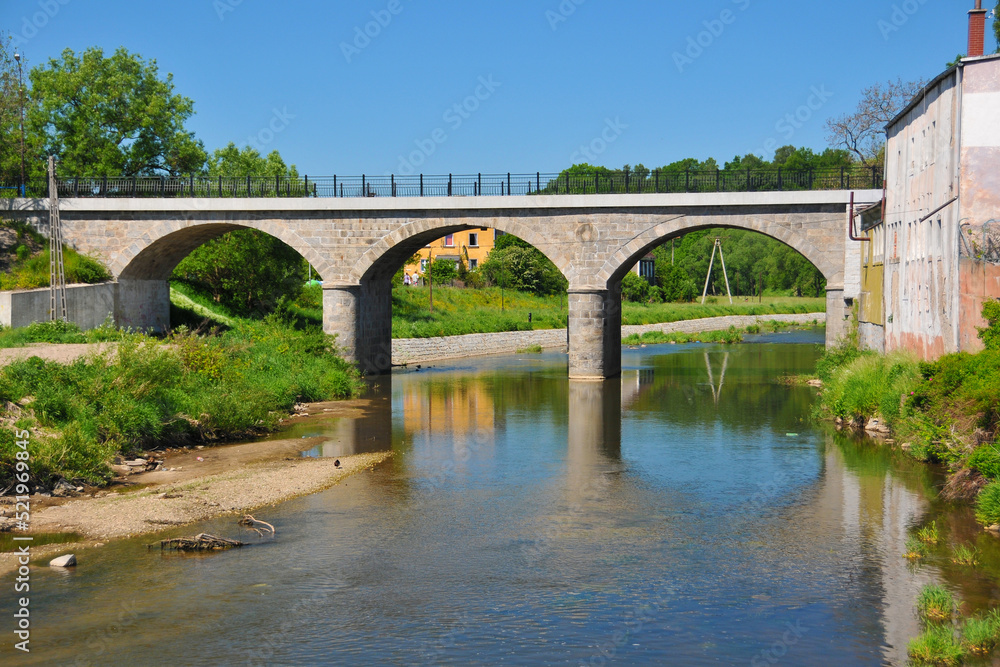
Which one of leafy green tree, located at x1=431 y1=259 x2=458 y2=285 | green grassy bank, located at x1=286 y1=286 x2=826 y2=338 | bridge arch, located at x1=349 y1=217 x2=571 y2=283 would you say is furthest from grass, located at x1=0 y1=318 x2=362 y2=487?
leafy green tree, located at x1=431 y1=259 x2=458 y2=285

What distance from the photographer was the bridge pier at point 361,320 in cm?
3142

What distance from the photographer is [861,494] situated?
49.2 feet

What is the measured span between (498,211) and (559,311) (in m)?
30.1

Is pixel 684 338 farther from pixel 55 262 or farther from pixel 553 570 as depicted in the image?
pixel 553 570

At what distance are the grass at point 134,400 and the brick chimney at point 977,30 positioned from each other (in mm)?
17260

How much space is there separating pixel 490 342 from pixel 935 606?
3756 cm

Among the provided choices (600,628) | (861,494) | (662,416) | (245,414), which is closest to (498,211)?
(662,416)

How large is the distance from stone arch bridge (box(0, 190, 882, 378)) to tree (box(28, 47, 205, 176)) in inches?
257

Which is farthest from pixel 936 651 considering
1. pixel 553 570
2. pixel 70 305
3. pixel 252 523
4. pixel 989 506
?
pixel 70 305

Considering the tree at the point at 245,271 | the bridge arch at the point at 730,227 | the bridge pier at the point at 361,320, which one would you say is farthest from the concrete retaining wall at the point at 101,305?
the bridge arch at the point at 730,227

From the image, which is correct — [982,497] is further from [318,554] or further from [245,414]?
[245,414]

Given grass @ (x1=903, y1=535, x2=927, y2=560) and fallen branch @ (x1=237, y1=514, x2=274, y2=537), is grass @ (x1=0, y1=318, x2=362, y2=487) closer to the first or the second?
fallen branch @ (x1=237, y1=514, x2=274, y2=537)

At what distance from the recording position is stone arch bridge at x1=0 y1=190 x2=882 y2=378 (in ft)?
93.5

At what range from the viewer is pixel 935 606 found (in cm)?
963
